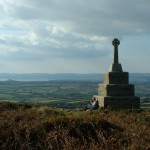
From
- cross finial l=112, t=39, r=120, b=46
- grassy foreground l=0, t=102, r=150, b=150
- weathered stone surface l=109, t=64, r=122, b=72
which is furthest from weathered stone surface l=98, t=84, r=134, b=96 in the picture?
grassy foreground l=0, t=102, r=150, b=150

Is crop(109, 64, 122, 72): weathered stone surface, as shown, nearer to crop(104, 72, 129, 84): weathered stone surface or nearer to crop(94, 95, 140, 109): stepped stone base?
crop(104, 72, 129, 84): weathered stone surface

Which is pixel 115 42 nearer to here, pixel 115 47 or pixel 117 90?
pixel 115 47

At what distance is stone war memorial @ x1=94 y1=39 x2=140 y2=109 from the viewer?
25.1m

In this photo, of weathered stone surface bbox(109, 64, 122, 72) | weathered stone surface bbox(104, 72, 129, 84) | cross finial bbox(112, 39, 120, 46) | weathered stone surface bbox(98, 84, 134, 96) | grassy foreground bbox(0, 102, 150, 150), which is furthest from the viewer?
weathered stone surface bbox(109, 64, 122, 72)

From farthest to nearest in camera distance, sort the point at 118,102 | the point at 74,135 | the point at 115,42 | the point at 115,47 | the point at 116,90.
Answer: the point at 115,47 < the point at 115,42 < the point at 116,90 < the point at 118,102 < the point at 74,135

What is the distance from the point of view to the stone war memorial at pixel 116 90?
2509 cm

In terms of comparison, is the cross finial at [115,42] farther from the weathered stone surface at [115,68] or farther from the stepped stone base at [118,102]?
the stepped stone base at [118,102]

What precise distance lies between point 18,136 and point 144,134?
2.91 metres

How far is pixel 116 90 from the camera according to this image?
25.9m

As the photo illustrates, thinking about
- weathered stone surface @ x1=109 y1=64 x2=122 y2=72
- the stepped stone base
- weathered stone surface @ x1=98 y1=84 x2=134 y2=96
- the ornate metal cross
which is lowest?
the stepped stone base

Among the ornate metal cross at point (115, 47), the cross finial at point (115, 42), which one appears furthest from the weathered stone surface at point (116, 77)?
the cross finial at point (115, 42)

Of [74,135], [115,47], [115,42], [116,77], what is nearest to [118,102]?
[116,77]

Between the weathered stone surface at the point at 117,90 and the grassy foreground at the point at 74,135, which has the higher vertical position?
the weathered stone surface at the point at 117,90

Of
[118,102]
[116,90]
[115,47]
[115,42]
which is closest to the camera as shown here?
[118,102]
